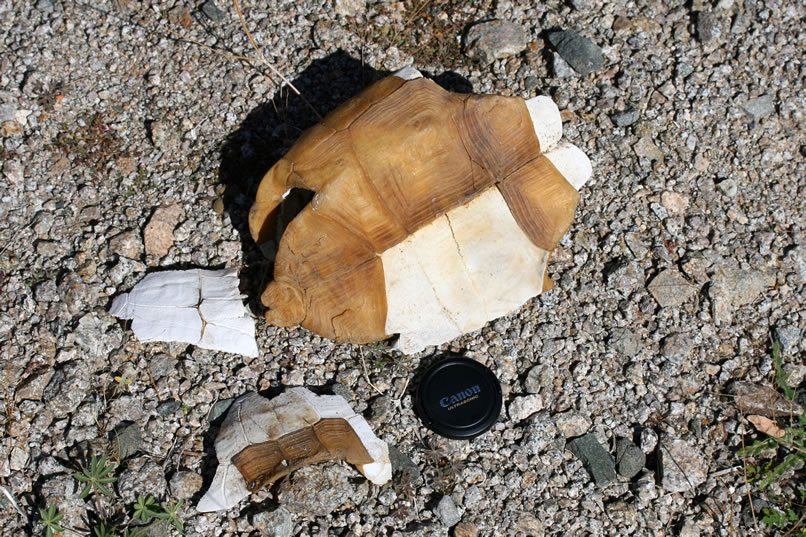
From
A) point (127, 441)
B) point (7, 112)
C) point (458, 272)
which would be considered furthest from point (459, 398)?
point (7, 112)

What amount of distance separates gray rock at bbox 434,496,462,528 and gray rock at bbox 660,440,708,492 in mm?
1036

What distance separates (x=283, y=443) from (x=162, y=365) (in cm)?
80

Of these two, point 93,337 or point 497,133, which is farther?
point 93,337

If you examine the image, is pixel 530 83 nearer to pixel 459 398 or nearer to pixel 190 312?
pixel 459 398

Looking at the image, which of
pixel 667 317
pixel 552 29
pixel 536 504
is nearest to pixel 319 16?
pixel 552 29

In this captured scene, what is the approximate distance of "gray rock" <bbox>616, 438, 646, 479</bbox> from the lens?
3676 millimetres

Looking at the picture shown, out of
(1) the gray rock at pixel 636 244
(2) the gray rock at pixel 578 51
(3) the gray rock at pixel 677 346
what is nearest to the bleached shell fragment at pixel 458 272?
(1) the gray rock at pixel 636 244

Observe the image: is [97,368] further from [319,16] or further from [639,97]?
[639,97]

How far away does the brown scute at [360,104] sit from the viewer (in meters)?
3.49

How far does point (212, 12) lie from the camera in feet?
15.0

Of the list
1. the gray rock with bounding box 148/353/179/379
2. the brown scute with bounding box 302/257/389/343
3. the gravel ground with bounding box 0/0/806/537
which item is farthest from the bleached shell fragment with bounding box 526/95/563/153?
the gray rock with bounding box 148/353/179/379

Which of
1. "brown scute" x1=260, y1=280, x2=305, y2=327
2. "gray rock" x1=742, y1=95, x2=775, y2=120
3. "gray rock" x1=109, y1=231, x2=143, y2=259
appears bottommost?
"brown scute" x1=260, y1=280, x2=305, y2=327

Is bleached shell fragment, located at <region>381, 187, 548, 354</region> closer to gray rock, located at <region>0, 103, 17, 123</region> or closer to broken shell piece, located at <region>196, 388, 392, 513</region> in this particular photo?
broken shell piece, located at <region>196, 388, 392, 513</region>

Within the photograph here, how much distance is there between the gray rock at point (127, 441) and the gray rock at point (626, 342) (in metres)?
2.44
